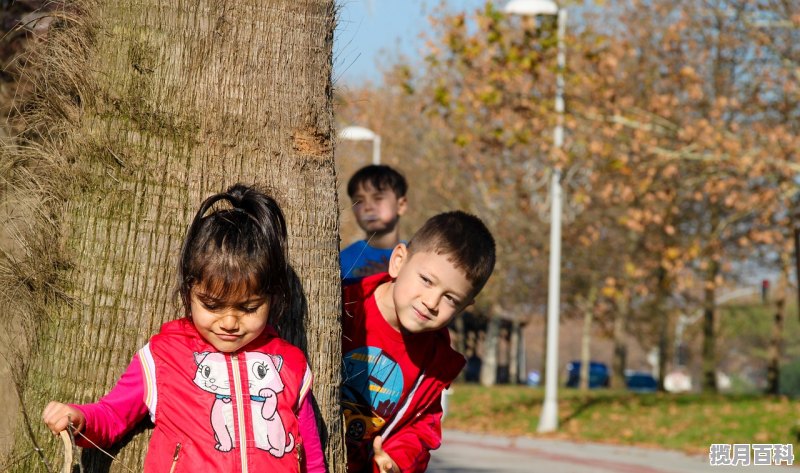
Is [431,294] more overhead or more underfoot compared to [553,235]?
more underfoot

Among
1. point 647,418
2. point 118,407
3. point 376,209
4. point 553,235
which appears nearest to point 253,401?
point 118,407

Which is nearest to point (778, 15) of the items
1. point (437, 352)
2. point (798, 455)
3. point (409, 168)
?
point (798, 455)

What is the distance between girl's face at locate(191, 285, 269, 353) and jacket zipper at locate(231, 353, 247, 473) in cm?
5

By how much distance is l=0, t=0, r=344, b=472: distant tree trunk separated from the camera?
10.5ft

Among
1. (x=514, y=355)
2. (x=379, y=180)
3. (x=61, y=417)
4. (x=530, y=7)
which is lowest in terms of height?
(x=514, y=355)

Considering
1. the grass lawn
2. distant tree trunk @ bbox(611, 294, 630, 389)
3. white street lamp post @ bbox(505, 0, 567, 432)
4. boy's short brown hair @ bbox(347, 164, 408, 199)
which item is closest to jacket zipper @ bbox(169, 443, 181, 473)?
boy's short brown hair @ bbox(347, 164, 408, 199)

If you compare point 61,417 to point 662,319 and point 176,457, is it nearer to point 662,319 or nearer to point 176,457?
point 176,457

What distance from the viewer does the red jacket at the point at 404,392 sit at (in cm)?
377

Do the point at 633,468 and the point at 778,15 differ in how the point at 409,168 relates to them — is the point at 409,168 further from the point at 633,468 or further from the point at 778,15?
the point at 633,468

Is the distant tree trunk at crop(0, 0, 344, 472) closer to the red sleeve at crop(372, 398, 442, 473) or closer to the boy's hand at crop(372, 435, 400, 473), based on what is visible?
the boy's hand at crop(372, 435, 400, 473)

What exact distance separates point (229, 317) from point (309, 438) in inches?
16.5

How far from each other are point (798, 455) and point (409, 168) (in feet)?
73.8

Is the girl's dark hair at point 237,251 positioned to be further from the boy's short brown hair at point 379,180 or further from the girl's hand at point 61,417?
the boy's short brown hair at point 379,180

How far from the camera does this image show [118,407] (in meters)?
2.91
